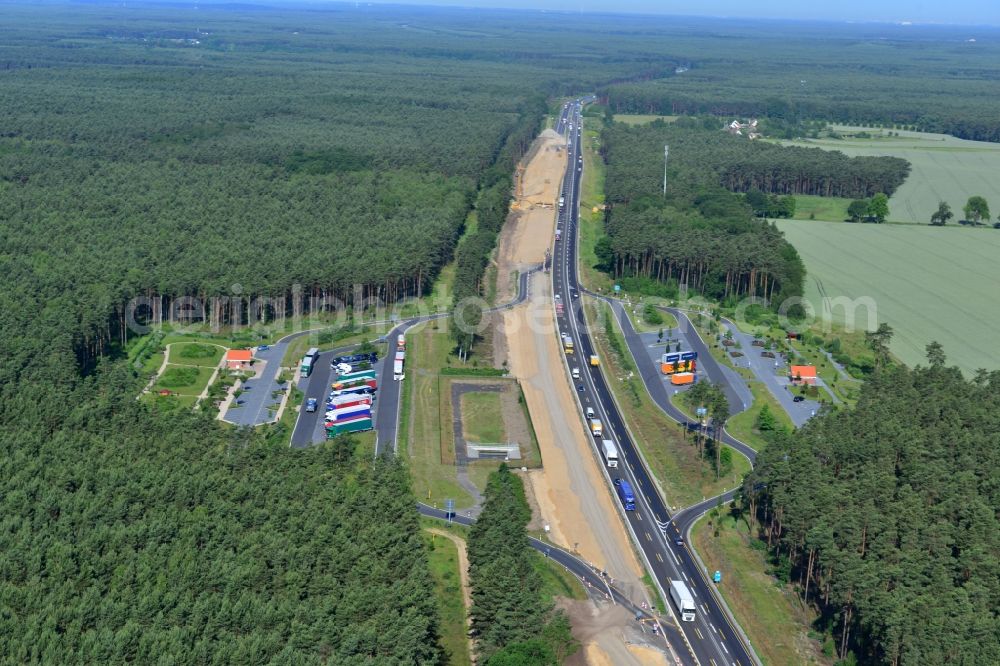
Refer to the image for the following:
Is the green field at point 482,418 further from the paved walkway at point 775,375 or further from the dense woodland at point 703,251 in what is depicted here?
the dense woodland at point 703,251

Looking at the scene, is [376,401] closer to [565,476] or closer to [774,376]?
[565,476]

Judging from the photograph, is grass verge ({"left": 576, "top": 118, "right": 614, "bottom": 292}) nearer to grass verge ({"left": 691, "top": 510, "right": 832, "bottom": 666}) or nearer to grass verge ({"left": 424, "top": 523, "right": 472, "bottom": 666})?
grass verge ({"left": 691, "top": 510, "right": 832, "bottom": 666})

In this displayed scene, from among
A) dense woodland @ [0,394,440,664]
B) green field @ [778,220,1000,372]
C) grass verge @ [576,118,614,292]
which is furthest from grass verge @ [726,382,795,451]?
grass verge @ [576,118,614,292]

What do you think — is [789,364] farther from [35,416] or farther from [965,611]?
[35,416]

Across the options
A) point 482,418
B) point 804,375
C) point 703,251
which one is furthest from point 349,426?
point 703,251

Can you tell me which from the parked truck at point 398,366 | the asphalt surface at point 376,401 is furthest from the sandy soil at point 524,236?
the parked truck at point 398,366
